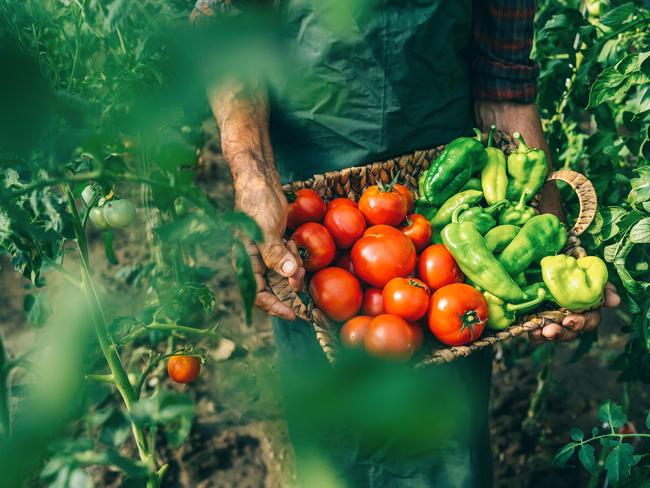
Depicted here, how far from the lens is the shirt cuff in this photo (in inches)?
67.8

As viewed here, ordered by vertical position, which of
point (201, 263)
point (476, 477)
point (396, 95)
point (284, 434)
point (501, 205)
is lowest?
point (284, 434)

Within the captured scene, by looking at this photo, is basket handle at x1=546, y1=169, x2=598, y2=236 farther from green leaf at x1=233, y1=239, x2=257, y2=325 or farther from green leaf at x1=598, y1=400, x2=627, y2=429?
green leaf at x1=233, y1=239, x2=257, y2=325

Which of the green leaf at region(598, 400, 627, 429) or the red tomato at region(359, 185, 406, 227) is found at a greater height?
the red tomato at region(359, 185, 406, 227)

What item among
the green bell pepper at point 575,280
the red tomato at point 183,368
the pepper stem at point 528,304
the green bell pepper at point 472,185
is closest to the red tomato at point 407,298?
the pepper stem at point 528,304

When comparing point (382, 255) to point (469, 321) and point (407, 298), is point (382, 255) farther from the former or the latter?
point (469, 321)

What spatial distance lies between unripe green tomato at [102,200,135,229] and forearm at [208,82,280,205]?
0.29m

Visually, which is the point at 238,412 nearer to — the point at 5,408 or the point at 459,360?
the point at 459,360

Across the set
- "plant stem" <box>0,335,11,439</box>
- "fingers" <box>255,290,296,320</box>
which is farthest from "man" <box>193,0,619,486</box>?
"plant stem" <box>0,335,11,439</box>

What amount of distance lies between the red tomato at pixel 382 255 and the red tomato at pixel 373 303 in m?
0.02

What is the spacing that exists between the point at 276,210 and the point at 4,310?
2172 millimetres

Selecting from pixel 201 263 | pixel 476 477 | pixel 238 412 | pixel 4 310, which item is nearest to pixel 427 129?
pixel 476 477

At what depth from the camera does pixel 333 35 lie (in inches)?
59.2

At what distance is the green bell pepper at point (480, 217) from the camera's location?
1674 millimetres

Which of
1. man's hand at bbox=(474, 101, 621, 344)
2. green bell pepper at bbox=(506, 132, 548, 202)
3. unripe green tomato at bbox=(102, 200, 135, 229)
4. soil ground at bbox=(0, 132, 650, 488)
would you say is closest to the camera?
unripe green tomato at bbox=(102, 200, 135, 229)
